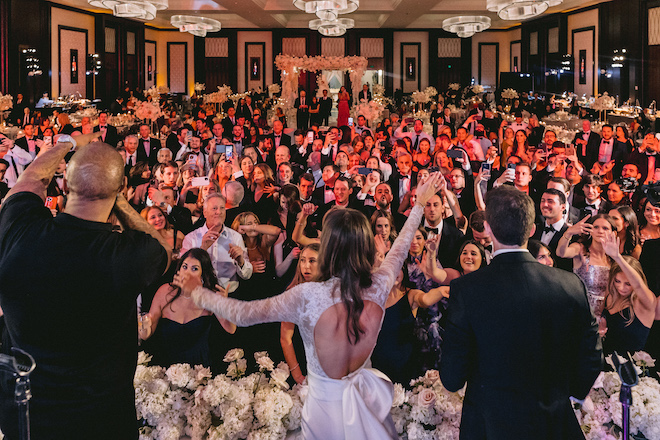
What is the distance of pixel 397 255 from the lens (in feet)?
6.02

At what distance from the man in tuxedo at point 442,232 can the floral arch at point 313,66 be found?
35.3 ft

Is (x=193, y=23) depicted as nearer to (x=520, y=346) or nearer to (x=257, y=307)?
(x=257, y=307)

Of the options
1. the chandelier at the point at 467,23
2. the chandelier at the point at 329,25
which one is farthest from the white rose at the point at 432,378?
the chandelier at the point at 329,25

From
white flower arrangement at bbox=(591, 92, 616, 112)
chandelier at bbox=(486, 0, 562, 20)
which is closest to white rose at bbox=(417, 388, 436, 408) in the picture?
chandelier at bbox=(486, 0, 562, 20)

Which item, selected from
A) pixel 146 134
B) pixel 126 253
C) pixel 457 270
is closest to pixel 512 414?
pixel 126 253

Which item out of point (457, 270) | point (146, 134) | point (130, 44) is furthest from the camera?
point (130, 44)

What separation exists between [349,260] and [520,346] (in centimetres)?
53

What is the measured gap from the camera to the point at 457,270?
3168 millimetres

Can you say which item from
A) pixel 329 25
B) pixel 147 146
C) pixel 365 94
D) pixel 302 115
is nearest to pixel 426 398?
pixel 147 146

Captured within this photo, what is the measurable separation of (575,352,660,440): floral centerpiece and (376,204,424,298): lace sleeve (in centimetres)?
94

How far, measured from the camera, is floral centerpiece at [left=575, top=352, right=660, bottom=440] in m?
2.07

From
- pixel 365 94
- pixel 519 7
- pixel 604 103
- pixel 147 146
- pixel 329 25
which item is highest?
pixel 329 25

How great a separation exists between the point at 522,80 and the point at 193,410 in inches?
627

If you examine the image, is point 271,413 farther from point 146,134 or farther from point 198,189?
point 146,134
